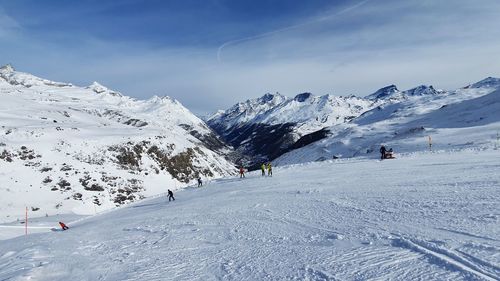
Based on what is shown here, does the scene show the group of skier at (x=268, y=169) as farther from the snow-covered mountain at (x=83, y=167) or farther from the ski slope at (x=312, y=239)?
the snow-covered mountain at (x=83, y=167)

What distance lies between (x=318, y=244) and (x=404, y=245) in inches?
111

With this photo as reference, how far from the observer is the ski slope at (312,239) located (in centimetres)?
1093

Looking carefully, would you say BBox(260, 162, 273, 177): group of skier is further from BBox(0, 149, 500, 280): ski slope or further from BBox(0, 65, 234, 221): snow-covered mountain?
BBox(0, 65, 234, 221): snow-covered mountain

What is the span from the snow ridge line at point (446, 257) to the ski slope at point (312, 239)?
0.02m

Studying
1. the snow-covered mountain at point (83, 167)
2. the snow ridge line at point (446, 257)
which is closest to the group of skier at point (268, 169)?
the snow ridge line at point (446, 257)

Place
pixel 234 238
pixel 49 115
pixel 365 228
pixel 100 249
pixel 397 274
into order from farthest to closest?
pixel 49 115 → pixel 100 249 → pixel 234 238 → pixel 365 228 → pixel 397 274

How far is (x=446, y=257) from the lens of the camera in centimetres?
1065

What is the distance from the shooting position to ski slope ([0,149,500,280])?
10930mm

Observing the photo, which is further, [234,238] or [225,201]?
[225,201]

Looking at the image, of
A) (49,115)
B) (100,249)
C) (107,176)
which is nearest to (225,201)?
(100,249)

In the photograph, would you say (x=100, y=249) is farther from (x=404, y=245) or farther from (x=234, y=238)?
(x=404, y=245)

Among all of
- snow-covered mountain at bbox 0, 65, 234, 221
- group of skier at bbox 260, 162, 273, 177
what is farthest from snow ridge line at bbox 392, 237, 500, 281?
snow-covered mountain at bbox 0, 65, 234, 221

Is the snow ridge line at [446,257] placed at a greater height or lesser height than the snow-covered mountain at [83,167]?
lesser

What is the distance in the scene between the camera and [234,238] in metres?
16.2
